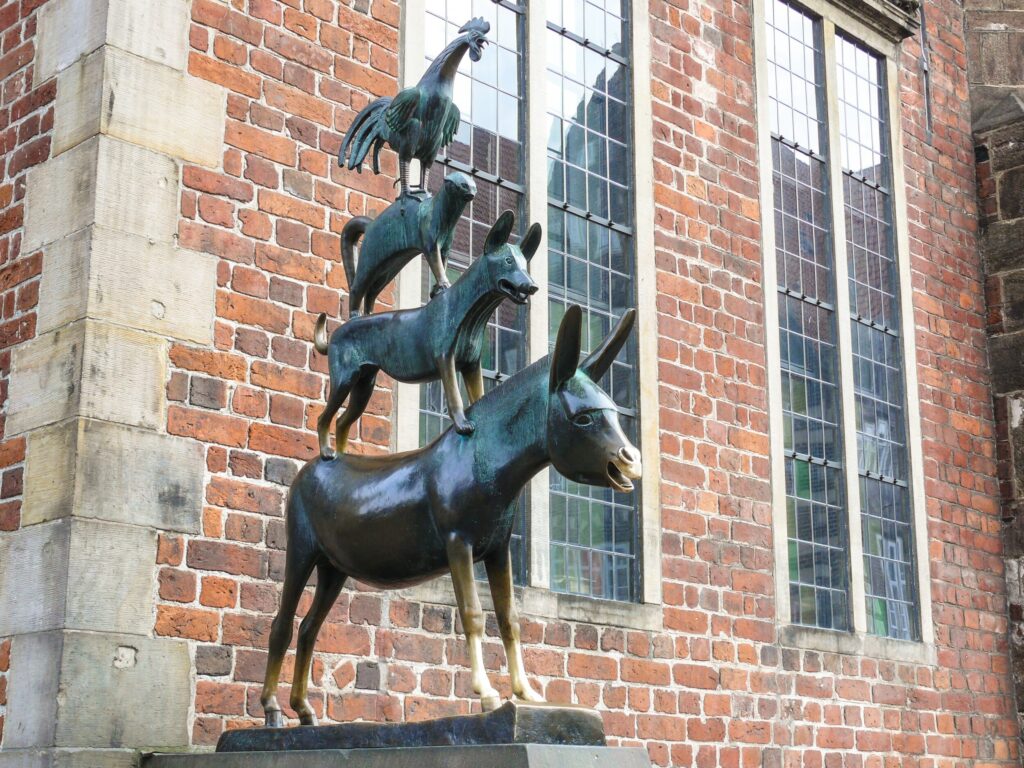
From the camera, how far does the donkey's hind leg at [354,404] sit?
4.68m

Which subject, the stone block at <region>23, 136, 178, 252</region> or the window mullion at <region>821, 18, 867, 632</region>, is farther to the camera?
the window mullion at <region>821, 18, 867, 632</region>

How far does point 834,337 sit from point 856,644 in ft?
6.38

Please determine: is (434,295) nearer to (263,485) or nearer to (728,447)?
(263,485)

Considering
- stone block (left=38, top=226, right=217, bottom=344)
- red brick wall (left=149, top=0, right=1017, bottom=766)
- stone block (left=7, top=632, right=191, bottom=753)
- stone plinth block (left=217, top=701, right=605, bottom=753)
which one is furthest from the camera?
red brick wall (left=149, top=0, right=1017, bottom=766)

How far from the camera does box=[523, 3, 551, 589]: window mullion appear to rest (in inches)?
277

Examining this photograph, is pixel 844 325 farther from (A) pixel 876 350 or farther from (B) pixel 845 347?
(A) pixel 876 350

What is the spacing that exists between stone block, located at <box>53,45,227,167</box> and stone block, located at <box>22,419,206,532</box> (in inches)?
47.0

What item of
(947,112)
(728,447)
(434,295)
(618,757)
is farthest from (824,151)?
(618,757)

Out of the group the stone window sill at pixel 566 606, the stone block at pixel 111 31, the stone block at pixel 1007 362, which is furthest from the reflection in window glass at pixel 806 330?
the stone block at pixel 111 31

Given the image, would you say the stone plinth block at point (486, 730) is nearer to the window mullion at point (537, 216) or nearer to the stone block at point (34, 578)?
the stone block at point (34, 578)

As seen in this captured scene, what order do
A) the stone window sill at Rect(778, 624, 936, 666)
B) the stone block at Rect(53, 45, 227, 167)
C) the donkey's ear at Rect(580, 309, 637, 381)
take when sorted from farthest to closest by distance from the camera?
the stone window sill at Rect(778, 624, 936, 666) → the stone block at Rect(53, 45, 227, 167) → the donkey's ear at Rect(580, 309, 637, 381)

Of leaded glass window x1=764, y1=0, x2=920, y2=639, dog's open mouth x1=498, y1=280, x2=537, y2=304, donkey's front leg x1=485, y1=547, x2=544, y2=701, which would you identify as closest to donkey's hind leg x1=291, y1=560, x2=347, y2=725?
donkey's front leg x1=485, y1=547, x2=544, y2=701

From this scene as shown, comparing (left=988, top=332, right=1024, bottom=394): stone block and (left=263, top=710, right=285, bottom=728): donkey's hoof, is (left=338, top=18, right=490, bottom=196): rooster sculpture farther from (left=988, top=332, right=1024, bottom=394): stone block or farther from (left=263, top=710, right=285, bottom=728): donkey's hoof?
(left=988, top=332, right=1024, bottom=394): stone block

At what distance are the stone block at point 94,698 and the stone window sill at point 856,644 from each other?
394 centimetres
